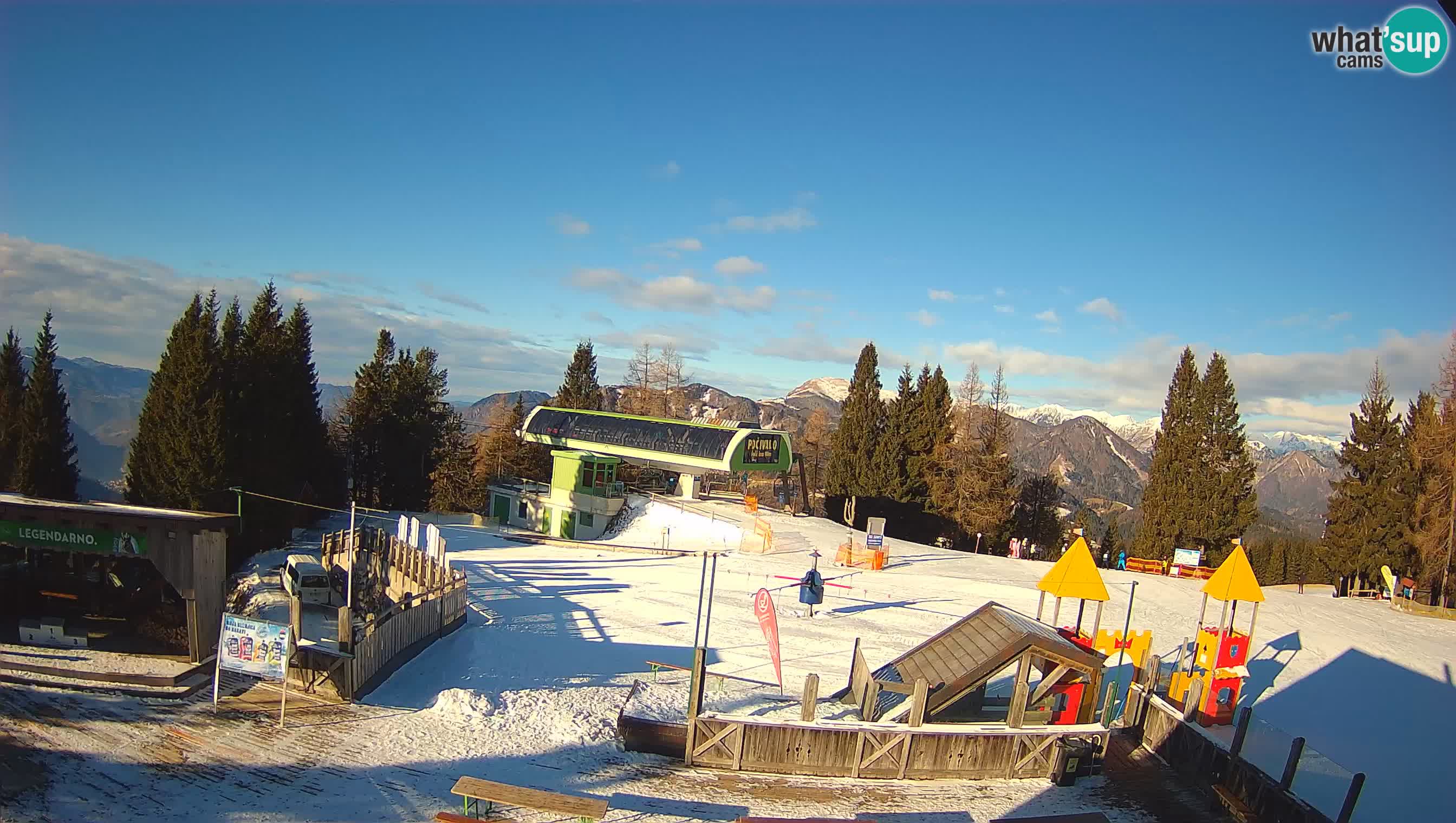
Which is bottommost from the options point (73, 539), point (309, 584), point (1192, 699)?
point (309, 584)

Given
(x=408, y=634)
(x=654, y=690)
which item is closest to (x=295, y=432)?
(x=408, y=634)

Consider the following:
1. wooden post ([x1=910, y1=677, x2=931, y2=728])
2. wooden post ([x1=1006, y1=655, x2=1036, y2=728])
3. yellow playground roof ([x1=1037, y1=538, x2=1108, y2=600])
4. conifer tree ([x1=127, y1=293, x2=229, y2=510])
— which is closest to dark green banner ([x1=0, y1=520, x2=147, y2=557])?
conifer tree ([x1=127, y1=293, x2=229, y2=510])

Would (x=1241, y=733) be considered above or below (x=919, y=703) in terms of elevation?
above

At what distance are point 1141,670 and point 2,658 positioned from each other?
814 inches

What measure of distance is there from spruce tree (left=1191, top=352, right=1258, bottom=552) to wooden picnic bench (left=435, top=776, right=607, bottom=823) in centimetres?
4022

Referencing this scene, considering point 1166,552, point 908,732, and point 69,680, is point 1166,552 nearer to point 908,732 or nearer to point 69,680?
point 908,732

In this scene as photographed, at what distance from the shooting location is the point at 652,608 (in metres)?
19.8

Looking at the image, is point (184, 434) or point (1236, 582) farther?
point (184, 434)

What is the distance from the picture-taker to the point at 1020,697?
11.4 metres

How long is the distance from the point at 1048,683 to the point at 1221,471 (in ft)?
116

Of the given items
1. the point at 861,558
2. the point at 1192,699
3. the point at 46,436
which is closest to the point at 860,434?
the point at 861,558

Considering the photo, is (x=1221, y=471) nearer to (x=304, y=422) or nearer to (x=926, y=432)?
(x=926, y=432)

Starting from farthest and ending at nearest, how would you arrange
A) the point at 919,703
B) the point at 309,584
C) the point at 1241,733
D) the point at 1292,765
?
1. the point at 309,584
2. the point at 919,703
3. the point at 1241,733
4. the point at 1292,765

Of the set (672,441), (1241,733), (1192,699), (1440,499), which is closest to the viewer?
(1241,733)
